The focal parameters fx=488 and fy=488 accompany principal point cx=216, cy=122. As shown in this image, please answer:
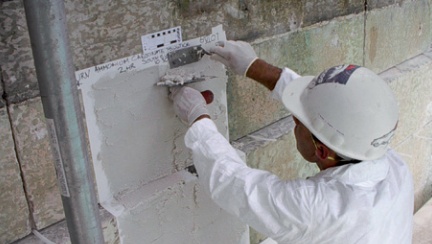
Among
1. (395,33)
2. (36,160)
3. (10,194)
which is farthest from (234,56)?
(395,33)

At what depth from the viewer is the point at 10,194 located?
197cm

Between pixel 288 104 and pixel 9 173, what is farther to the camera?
pixel 288 104

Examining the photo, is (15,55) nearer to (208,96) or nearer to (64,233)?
(64,233)

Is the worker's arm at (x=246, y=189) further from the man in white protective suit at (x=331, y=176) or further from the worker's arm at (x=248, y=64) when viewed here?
the worker's arm at (x=248, y=64)

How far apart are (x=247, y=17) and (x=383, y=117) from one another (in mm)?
1069

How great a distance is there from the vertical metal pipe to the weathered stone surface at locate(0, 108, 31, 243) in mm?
405

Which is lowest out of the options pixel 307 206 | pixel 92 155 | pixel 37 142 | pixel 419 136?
pixel 419 136

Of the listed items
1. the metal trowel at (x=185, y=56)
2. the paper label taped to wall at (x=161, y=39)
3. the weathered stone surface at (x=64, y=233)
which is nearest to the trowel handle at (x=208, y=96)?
the metal trowel at (x=185, y=56)

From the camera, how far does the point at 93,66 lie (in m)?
2.07

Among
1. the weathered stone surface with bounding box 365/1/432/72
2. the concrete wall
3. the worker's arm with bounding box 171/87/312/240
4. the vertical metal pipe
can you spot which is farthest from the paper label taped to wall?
the weathered stone surface with bounding box 365/1/432/72

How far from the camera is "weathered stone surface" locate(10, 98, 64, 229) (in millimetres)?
1922

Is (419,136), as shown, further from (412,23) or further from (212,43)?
(212,43)

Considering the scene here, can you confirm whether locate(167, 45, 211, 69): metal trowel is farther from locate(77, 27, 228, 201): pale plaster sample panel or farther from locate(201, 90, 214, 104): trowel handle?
locate(201, 90, 214, 104): trowel handle

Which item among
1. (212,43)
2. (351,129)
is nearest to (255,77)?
A: (212,43)
